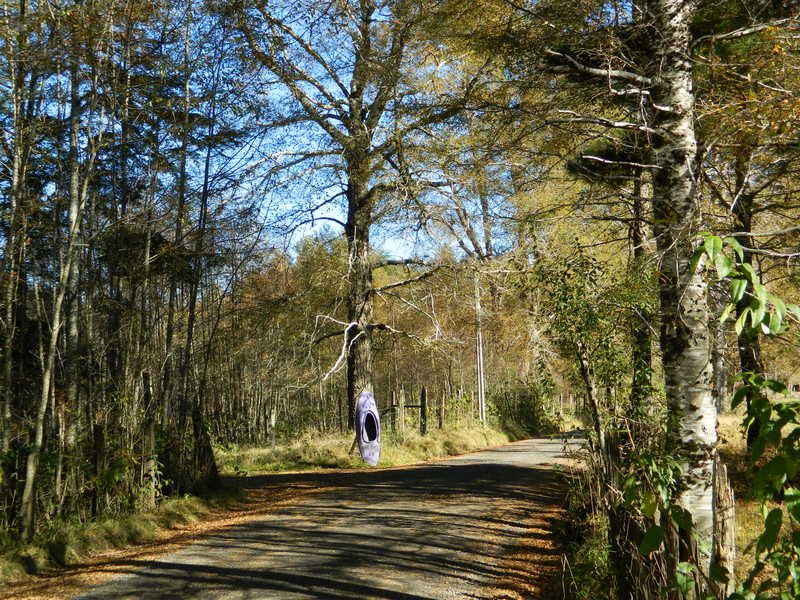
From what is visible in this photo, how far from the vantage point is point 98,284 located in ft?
34.0

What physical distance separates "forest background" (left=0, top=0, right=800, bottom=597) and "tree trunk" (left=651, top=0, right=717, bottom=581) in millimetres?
20

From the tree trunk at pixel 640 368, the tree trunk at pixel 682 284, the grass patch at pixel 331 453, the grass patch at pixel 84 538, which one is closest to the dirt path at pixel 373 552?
the grass patch at pixel 84 538

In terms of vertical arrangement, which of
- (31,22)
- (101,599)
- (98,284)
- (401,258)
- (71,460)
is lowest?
(101,599)

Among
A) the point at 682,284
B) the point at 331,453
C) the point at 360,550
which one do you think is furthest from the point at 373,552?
the point at 331,453

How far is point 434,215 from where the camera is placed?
13.9m

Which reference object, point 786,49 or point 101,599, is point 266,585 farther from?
point 786,49

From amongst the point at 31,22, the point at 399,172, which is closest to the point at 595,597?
the point at 31,22

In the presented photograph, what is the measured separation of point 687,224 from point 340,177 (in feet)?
37.6

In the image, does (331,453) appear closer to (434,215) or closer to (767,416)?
(434,215)

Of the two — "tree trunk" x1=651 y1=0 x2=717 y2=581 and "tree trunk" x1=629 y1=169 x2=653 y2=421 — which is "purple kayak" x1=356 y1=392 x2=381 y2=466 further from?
"tree trunk" x1=651 y1=0 x2=717 y2=581

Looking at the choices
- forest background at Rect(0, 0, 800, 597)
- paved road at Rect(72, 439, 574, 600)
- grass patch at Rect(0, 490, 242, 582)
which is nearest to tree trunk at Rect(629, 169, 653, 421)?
forest background at Rect(0, 0, 800, 597)

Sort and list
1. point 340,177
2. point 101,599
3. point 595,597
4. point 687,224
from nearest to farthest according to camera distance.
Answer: point 687,224 → point 595,597 → point 101,599 → point 340,177

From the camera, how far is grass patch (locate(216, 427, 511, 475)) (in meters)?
15.3

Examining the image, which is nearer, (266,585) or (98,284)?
(266,585)
